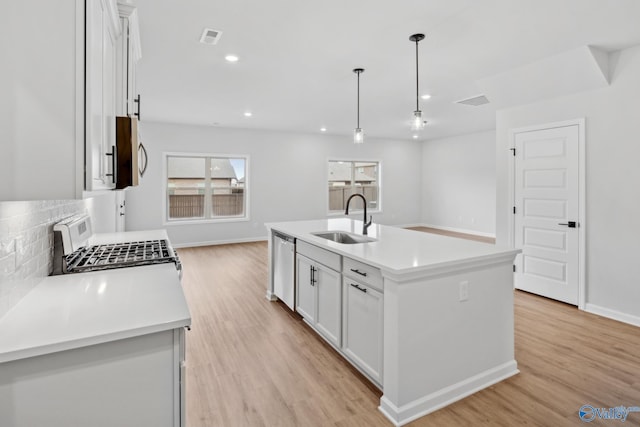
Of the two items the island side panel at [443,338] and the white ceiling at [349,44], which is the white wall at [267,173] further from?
the island side panel at [443,338]

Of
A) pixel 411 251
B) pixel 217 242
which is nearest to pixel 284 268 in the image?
pixel 411 251

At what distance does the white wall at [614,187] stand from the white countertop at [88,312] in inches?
161

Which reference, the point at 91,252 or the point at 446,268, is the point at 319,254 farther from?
the point at 91,252

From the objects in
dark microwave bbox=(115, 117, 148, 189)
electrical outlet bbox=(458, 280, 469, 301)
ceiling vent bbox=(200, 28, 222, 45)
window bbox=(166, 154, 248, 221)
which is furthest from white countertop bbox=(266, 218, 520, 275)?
window bbox=(166, 154, 248, 221)

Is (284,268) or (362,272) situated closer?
(362,272)

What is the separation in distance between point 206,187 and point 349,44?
5428mm

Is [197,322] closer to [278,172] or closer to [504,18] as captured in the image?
[504,18]

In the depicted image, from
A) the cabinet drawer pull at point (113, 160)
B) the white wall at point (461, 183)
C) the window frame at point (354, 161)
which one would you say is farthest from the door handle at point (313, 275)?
the white wall at point (461, 183)

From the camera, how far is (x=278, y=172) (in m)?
8.29

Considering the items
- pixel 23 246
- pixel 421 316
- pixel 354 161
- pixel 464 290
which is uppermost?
pixel 354 161

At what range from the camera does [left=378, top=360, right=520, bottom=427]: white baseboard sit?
1.93m

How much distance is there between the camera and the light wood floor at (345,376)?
1981mm

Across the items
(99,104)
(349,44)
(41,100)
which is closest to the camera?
(41,100)

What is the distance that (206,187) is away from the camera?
7711 mm
